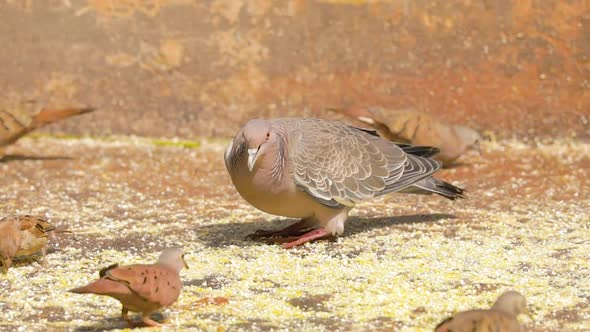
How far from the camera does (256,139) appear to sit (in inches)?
210

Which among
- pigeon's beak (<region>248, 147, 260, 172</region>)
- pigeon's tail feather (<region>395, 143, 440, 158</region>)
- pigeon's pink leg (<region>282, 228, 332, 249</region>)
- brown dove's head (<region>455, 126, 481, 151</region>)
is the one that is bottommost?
pigeon's pink leg (<region>282, 228, 332, 249</region>)

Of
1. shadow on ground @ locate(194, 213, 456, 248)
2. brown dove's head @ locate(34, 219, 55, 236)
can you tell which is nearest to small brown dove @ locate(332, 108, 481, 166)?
shadow on ground @ locate(194, 213, 456, 248)

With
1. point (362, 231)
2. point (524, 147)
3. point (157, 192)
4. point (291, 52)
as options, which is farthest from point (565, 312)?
point (291, 52)

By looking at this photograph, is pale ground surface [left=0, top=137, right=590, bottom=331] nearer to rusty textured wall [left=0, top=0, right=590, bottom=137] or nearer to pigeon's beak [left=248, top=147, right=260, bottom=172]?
rusty textured wall [left=0, top=0, right=590, bottom=137]

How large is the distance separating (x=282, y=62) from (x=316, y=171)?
3.36 m

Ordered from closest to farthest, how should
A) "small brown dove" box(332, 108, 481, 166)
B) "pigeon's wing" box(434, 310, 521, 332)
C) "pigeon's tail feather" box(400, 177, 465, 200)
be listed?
"pigeon's wing" box(434, 310, 521, 332) < "pigeon's tail feather" box(400, 177, 465, 200) < "small brown dove" box(332, 108, 481, 166)

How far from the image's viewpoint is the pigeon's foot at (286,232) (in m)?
6.01

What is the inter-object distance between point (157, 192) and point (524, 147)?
132 inches

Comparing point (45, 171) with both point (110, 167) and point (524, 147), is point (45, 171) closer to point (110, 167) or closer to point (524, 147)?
point (110, 167)

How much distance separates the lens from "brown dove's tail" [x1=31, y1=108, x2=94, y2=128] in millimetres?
8094

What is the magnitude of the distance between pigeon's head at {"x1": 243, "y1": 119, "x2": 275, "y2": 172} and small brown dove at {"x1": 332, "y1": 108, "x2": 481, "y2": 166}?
264 cm

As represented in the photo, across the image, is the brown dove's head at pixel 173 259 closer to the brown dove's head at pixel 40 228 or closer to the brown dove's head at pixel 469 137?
the brown dove's head at pixel 40 228

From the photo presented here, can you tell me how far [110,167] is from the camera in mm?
8047

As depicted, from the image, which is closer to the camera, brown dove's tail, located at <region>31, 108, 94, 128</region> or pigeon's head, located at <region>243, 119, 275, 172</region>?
pigeon's head, located at <region>243, 119, 275, 172</region>
